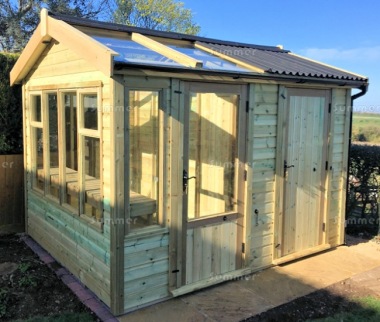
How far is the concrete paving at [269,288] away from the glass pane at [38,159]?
2672 mm

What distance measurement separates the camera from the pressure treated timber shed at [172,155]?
12.6 ft

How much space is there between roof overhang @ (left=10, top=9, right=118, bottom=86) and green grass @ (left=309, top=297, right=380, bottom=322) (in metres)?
3.23

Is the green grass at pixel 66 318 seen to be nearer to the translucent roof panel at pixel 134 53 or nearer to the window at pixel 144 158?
the window at pixel 144 158

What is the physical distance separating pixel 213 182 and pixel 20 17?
1642cm

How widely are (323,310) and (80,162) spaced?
306 cm

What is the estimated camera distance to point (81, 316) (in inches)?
151

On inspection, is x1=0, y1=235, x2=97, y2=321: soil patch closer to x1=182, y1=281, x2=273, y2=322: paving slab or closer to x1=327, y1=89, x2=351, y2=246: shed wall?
x1=182, y1=281, x2=273, y2=322: paving slab

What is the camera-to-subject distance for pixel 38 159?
5703 mm

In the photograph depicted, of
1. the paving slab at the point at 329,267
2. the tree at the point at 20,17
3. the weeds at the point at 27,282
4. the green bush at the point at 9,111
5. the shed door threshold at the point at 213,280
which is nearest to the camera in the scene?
the shed door threshold at the point at 213,280

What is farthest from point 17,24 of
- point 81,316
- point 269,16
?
point 81,316

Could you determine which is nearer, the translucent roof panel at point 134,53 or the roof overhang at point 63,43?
the roof overhang at point 63,43

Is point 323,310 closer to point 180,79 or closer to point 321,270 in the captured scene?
point 321,270

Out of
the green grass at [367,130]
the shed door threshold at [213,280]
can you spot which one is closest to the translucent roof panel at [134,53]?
the shed door threshold at [213,280]

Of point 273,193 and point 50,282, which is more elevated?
point 273,193
